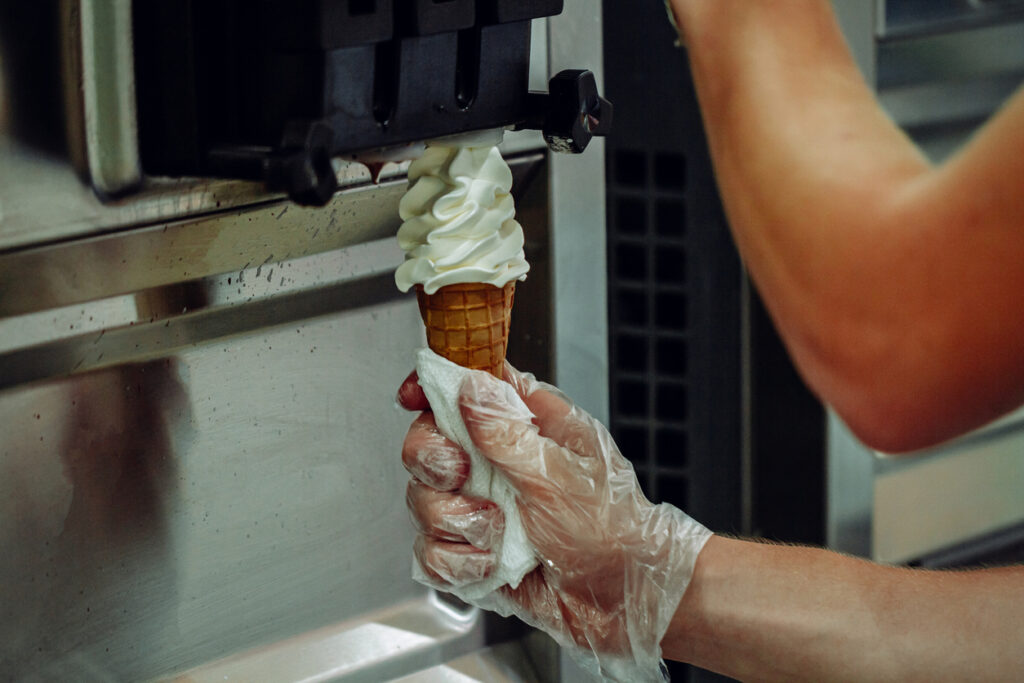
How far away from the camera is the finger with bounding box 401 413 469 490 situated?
97cm

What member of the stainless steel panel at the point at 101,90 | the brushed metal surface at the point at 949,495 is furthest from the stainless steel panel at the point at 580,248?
the brushed metal surface at the point at 949,495

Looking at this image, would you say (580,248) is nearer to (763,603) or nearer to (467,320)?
(467,320)

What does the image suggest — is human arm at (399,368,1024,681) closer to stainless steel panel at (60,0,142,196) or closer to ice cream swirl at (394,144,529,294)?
ice cream swirl at (394,144,529,294)

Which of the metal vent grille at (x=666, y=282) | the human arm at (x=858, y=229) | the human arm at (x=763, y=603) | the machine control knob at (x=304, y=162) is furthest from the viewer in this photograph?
the metal vent grille at (x=666, y=282)

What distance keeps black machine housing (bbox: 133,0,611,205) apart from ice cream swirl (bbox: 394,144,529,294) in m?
→ 0.04

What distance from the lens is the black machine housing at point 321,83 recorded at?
729 mm

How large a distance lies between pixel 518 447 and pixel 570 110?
0.98 feet

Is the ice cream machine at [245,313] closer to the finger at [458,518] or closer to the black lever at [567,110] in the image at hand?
the black lever at [567,110]

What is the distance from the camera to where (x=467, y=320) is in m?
0.93

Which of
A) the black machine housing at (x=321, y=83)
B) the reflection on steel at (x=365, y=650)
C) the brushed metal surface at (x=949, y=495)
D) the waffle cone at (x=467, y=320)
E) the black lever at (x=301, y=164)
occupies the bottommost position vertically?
the brushed metal surface at (x=949, y=495)

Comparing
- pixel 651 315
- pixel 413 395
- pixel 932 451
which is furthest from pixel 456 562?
pixel 932 451

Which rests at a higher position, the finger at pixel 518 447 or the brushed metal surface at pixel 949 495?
the finger at pixel 518 447

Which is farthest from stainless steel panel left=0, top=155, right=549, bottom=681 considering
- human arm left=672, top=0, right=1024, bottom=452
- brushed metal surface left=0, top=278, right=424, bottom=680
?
human arm left=672, top=0, right=1024, bottom=452

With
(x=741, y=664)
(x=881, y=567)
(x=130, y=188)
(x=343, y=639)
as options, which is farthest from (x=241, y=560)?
(x=881, y=567)
